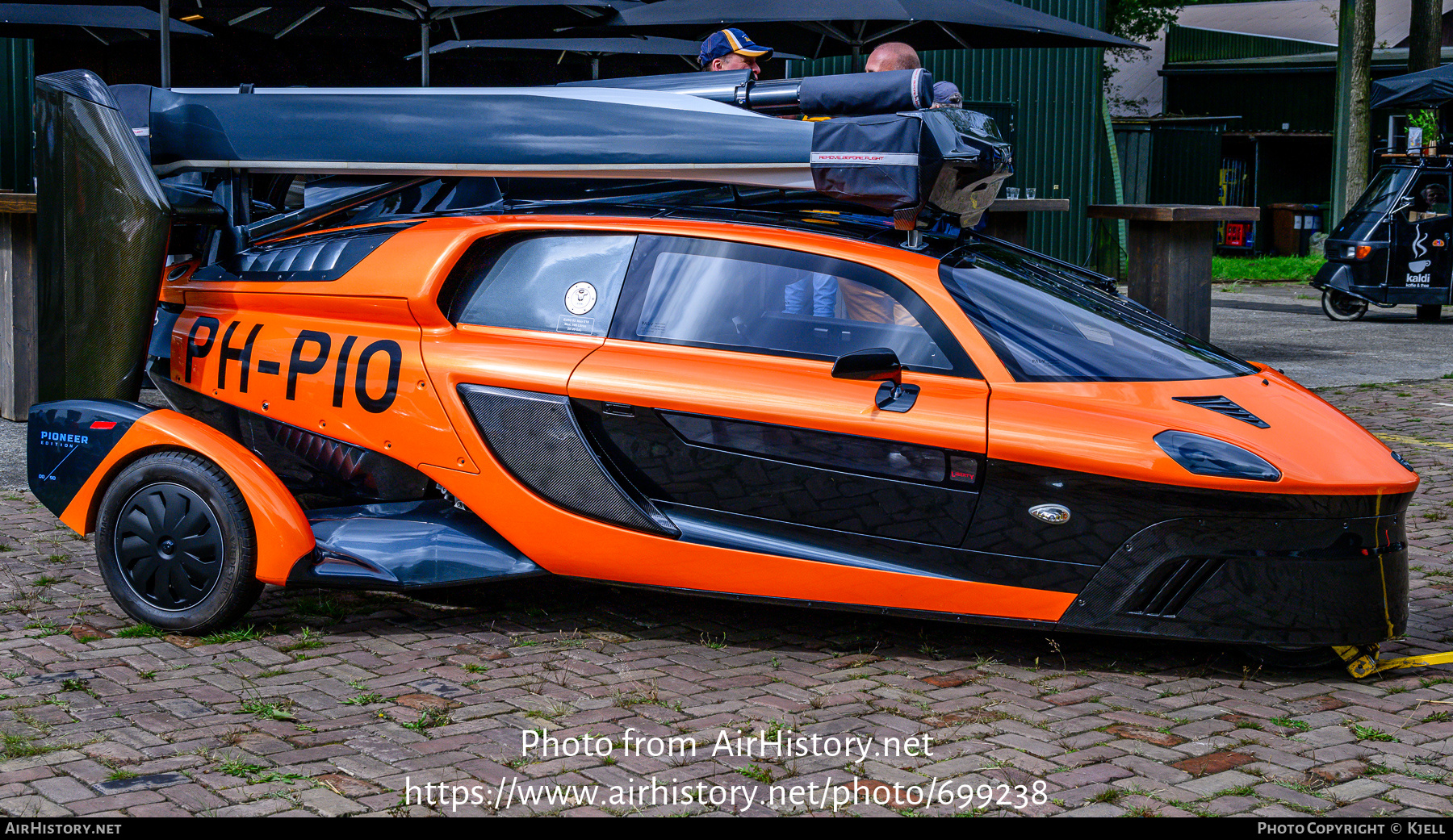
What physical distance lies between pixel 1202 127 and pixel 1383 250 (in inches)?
383

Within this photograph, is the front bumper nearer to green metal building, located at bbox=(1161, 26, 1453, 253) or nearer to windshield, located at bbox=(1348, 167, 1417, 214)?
windshield, located at bbox=(1348, 167, 1417, 214)

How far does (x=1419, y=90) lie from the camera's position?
1711cm

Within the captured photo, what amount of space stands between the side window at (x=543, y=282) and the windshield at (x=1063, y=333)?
3.56ft

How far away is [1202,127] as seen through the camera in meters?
24.6

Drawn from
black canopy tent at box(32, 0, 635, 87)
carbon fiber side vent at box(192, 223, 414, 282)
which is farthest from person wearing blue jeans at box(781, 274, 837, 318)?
black canopy tent at box(32, 0, 635, 87)

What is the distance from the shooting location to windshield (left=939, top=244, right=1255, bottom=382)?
434 centimetres

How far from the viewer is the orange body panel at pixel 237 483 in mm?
4566

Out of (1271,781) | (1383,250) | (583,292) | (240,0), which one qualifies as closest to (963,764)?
(1271,781)

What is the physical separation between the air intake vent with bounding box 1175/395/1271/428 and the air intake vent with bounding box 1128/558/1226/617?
1.46 ft

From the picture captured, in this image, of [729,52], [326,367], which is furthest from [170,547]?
[729,52]

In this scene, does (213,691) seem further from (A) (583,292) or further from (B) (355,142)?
(B) (355,142)

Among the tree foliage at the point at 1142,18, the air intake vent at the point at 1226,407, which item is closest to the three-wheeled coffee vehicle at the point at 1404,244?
the air intake vent at the point at 1226,407

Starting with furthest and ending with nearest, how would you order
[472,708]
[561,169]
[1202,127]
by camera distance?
[1202,127] < [561,169] < [472,708]

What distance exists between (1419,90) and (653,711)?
53.2ft
